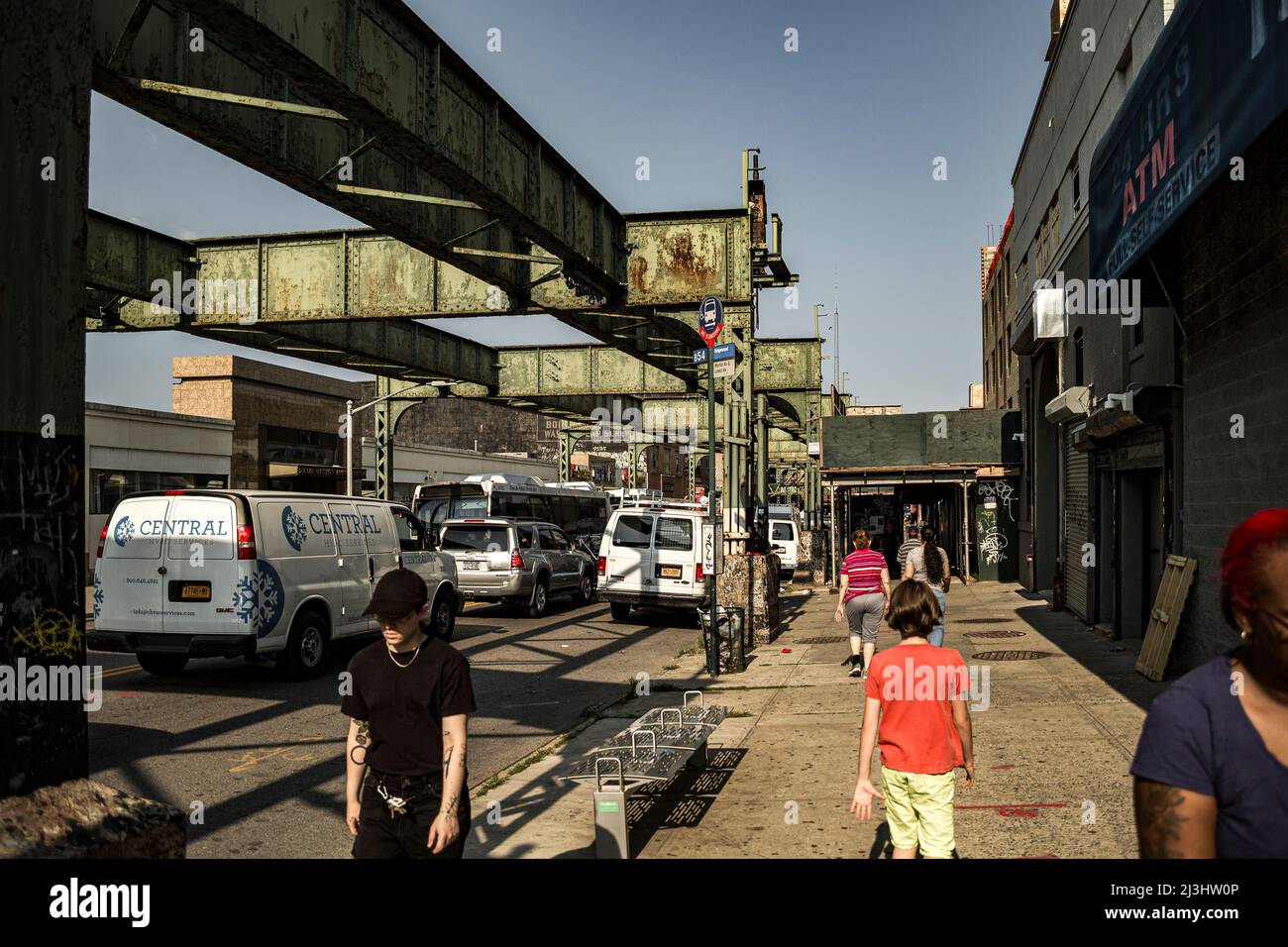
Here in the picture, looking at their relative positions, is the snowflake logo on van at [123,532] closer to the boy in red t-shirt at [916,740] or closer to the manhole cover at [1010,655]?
the boy in red t-shirt at [916,740]

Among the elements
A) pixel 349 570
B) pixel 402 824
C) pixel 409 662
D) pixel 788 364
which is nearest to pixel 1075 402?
pixel 349 570

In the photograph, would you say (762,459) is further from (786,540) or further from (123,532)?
(123,532)

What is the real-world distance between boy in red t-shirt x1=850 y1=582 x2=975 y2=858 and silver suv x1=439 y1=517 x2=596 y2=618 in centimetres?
1525

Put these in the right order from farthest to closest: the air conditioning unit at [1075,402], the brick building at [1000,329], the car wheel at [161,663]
→ the brick building at [1000,329], the air conditioning unit at [1075,402], the car wheel at [161,663]

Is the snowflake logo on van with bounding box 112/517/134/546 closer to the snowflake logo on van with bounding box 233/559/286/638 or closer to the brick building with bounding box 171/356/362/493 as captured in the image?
the snowflake logo on van with bounding box 233/559/286/638

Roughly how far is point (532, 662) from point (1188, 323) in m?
9.37

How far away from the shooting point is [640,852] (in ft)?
20.7

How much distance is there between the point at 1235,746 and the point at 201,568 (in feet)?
37.6

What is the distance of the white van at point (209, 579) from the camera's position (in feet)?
38.4

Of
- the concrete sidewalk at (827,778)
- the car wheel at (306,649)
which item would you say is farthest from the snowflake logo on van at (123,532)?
the concrete sidewalk at (827,778)

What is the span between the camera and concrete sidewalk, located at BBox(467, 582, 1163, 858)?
6.36 m

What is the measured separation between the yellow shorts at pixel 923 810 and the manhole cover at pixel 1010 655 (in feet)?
31.7

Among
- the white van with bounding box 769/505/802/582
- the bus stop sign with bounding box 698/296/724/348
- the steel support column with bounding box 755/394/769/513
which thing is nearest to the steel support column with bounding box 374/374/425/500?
the steel support column with bounding box 755/394/769/513
